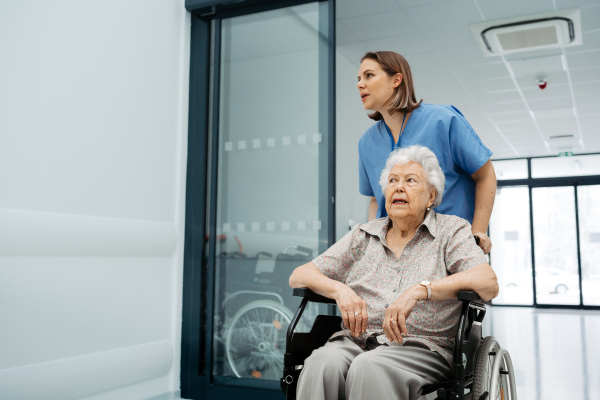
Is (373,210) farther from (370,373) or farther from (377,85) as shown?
(370,373)

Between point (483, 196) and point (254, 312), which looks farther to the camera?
point (254, 312)

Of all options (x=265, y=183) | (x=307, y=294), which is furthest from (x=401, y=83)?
(x=265, y=183)

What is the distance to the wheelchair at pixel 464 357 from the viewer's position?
58.7 inches

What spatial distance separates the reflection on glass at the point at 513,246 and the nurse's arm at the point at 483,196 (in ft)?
31.1

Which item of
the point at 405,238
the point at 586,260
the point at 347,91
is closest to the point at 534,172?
the point at 586,260

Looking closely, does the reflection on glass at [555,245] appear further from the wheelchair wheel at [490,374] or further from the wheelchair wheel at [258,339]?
the wheelchair wheel at [490,374]

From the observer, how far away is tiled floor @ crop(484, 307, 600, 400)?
360 cm

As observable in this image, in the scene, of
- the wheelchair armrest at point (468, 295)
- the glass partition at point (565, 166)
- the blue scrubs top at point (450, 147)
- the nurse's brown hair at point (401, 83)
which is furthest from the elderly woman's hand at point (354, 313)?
the glass partition at point (565, 166)

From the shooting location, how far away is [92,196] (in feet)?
8.64

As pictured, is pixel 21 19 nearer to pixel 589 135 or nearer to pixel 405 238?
pixel 405 238

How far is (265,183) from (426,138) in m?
1.30

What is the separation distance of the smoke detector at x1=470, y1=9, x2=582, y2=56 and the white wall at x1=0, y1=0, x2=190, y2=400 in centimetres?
275

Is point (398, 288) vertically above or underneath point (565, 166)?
underneath

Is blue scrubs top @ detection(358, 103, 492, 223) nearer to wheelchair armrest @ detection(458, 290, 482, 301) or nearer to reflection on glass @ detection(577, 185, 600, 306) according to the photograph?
wheelchair armrest @ detection(458, 290, 482, 301)
